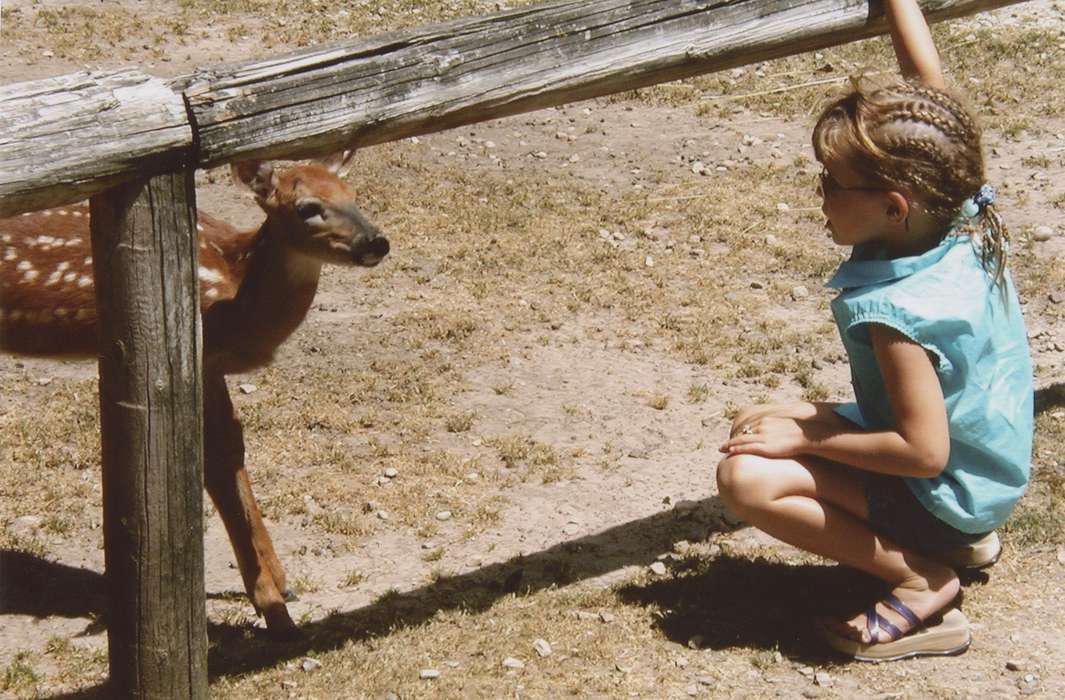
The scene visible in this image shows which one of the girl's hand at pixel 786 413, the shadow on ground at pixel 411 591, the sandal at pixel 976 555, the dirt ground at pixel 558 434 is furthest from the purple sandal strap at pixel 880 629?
the girl's hand at pixel 786 413

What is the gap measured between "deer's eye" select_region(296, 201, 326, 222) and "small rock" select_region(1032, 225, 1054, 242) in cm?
448

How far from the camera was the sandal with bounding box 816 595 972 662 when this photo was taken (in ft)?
14.8

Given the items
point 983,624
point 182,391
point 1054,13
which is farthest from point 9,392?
point 1054,13

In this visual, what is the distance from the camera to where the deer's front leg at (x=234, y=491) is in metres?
5.04

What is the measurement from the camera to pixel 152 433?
3775 mm

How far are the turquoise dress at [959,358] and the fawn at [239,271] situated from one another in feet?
7.14

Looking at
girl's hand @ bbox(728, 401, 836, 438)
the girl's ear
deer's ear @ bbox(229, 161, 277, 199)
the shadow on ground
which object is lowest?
the shadow on ground

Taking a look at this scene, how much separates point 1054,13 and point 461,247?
21.1 ft

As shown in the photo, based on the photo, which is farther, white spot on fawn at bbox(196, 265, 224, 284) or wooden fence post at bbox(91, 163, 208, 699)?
white spot on fawn at bbox(196, 265, 224, 284)

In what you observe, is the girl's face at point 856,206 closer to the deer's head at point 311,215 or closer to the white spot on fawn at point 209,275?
the deer's head at point 311,215

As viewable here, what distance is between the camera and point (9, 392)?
6.64m

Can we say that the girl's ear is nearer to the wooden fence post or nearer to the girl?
the girl

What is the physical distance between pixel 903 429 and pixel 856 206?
0.69m

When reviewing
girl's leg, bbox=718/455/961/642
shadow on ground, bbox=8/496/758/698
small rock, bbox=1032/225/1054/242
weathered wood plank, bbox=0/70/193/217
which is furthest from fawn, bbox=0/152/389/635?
small rock, bbox=1032/225/1054/242
